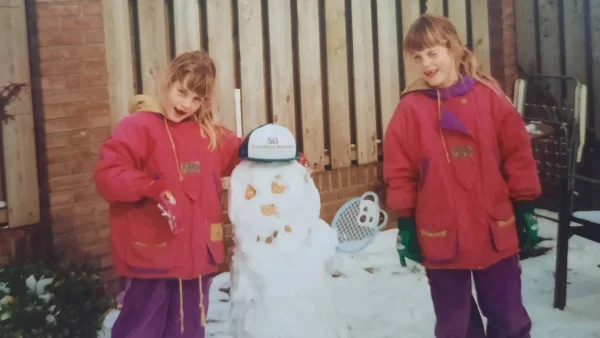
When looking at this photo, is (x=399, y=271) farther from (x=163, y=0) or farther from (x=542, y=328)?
(x=163, y=0)

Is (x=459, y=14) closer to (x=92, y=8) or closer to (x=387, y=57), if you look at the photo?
(x=387, y=57)

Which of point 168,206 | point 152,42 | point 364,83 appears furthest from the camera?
point 364,83

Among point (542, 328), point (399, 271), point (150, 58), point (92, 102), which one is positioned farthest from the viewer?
point (399, 271)

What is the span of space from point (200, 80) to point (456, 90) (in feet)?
3.34

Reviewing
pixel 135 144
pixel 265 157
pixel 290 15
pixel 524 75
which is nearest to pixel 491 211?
pixel 265 157

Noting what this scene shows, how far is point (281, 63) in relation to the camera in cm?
457

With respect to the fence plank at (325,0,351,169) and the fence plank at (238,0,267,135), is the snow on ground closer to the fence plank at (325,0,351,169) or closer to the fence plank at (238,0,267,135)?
the fence plank at (325,0,351,169)

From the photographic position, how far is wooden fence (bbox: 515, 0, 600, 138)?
5086 mm

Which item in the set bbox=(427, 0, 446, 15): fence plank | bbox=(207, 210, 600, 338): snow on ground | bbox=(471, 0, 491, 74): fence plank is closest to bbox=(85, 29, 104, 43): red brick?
bbox=(207, 210, 600, 338): snow on ground

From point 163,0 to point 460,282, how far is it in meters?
2.53

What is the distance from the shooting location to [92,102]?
3.68m

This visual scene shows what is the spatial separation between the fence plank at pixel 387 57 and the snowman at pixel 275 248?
8.11 feet

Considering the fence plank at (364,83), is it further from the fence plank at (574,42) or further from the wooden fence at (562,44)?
the fence plank at (574,42)

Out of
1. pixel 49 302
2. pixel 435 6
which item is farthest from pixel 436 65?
pixel 435 6
